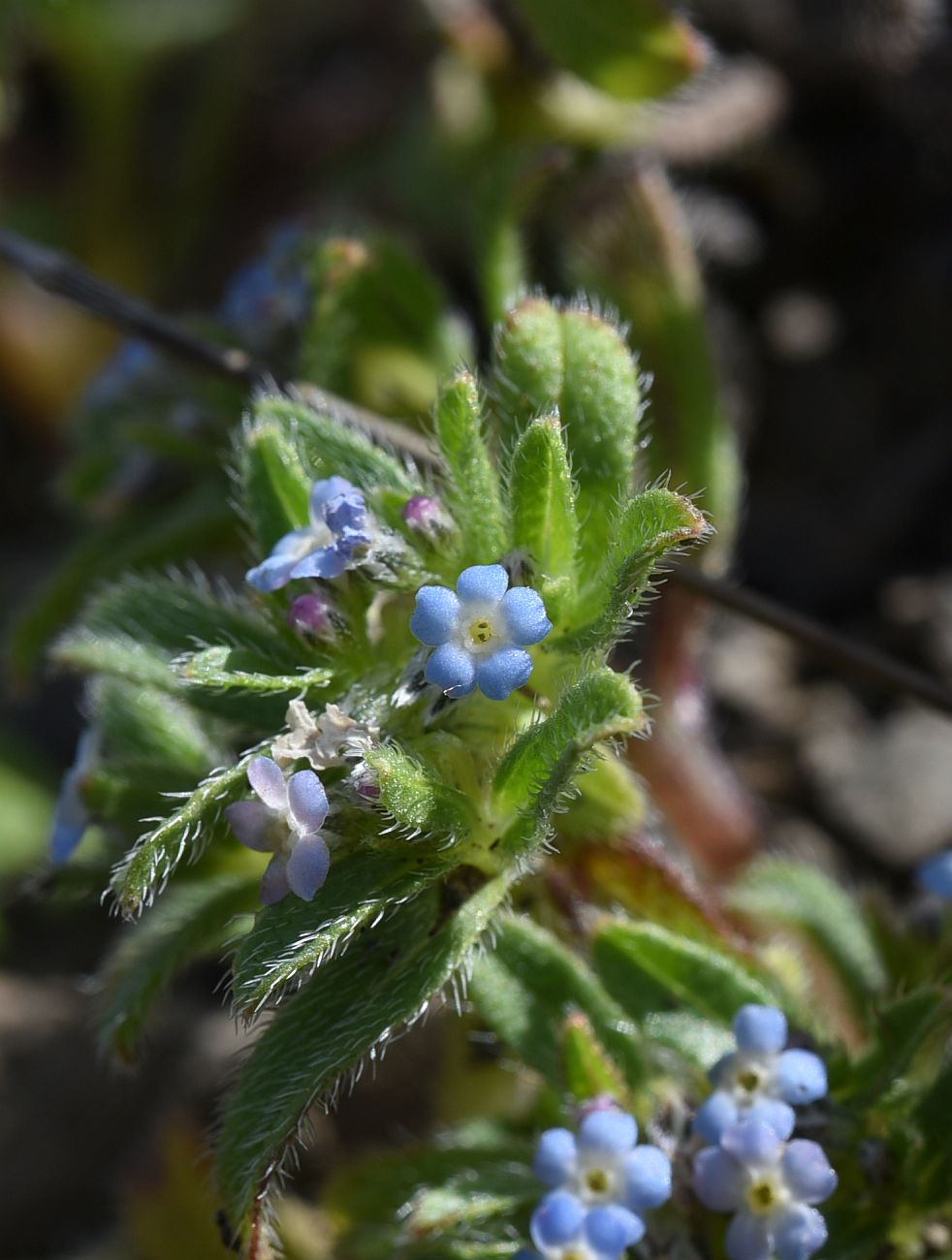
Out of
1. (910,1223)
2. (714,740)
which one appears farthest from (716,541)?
(910,1223)

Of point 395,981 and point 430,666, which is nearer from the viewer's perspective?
point 430,666

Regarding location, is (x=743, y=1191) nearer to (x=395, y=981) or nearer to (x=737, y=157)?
(x=395, y=981)

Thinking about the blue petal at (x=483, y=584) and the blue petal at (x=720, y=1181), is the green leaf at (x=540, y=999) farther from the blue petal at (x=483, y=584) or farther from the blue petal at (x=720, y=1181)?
the blue petal at (x=483, y=584)

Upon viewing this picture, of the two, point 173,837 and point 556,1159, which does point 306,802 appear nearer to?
point 173,837

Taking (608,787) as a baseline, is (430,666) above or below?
above

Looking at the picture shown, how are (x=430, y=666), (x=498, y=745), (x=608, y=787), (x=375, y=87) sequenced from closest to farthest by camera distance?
(x=430, y=666) < (x=498, y=745) < (x=608, y=787) < (x=375, y=87)
